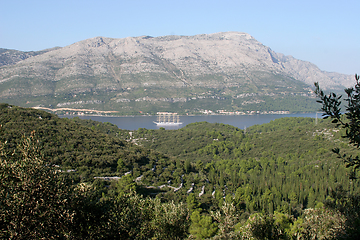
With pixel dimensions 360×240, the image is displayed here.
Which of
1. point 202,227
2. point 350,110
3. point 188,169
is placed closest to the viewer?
point 350,110

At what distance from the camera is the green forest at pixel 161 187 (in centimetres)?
1034

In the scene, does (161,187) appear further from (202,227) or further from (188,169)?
(188,169)

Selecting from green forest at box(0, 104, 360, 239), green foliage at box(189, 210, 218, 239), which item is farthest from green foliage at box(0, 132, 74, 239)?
green foliage at box(189, 210, 218, 239)

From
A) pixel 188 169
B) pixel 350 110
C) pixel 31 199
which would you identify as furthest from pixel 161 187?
pixel 350 110

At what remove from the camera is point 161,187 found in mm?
34500

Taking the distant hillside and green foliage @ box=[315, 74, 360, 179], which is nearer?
green foliage @ box=[315, 74, 360, 179]

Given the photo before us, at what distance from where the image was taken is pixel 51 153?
102ft

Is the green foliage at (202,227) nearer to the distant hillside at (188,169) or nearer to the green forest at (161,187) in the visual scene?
the green forest at (161,187)

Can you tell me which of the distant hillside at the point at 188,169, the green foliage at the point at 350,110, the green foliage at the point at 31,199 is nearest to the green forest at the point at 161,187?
the green foliage at the point at 31,199

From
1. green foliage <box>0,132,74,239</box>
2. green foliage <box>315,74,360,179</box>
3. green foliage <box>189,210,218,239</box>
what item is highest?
green foliage <box>315,74,360,179</box>

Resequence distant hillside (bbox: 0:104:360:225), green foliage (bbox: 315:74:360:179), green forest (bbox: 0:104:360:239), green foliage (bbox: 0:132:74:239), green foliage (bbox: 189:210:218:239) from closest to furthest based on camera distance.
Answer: green foliage (bbox: 315:74:360:179) → green foliage (bbox: 0:132:74:239) → green forest (bbox: 0:104:360:239) → green foliage (bbox: 189:210:218:239) → distant hillside (bbox: 0:104:360:225)

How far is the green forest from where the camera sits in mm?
10336

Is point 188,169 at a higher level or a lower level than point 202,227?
lower

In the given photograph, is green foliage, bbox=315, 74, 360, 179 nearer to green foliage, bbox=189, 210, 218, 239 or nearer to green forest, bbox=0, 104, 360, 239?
green forest, bbox=0, 104, 360, 239
